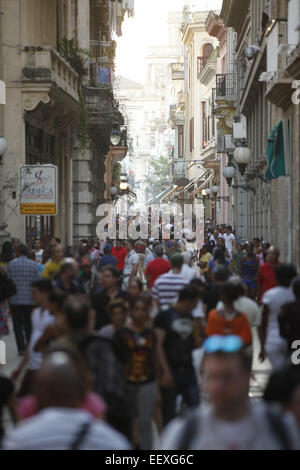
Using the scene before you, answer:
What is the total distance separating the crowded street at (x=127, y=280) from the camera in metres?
4.14

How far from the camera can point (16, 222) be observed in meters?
22.1

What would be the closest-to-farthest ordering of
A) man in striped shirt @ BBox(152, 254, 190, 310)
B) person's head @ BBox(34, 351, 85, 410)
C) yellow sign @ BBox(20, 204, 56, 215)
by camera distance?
person's head @ BBox(34, 351, 85, 410), man in striped shirt @ BBox(152, 254, 190, 310), yellow sign @ BBox(20, 204, 56, 215)

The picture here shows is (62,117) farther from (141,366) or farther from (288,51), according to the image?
(141,366)

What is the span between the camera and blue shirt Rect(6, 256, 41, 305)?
13.3m

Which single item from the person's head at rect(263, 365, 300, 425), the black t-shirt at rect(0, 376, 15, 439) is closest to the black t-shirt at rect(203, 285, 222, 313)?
the black t-shirt at rect(0, 376, 15, 439)

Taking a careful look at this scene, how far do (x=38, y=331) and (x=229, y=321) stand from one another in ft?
6.05

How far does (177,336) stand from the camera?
7.96 m

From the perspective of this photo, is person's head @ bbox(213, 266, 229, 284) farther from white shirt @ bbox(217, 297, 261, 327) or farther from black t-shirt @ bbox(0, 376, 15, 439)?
black t-shirt @ bbox(0, 376, 15, 439)

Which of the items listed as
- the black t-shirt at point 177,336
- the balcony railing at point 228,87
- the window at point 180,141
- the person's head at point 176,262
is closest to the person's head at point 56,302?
the black t-shirt at point 177,336

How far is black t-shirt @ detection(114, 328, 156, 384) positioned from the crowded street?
1 centimetres

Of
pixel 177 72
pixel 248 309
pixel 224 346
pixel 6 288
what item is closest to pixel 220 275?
pixel 248 309

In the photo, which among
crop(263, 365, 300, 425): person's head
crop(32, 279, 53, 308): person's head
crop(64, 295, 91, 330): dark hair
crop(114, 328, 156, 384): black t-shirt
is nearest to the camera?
crop(263, 365, 300, 425): person's head

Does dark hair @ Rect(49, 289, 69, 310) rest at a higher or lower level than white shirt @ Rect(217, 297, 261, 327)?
higher

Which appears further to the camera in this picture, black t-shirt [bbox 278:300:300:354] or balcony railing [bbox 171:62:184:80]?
balcony railing [bbox 171:62:184:80]
